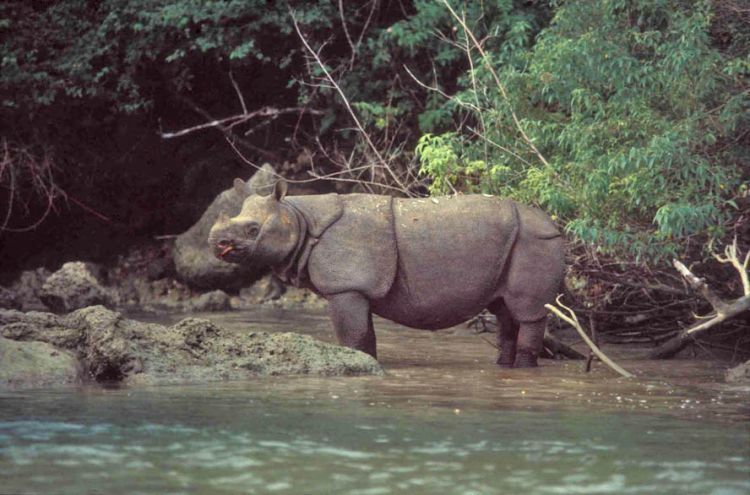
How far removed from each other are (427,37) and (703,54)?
7041 millimetres

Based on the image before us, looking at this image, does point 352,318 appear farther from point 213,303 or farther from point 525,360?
point 213,303

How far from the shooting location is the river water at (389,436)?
20.3 feet

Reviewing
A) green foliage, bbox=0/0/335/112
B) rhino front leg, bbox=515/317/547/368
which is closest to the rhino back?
rhino front leg, bbox=515/317/547/368

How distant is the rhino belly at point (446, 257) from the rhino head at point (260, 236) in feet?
2.86

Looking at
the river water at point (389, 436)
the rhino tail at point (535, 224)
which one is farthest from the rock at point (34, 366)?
the rhino tail at point (535, 224)

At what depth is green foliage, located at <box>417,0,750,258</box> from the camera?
36.1 ft

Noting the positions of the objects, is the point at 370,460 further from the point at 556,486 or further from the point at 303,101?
the point at 303,101

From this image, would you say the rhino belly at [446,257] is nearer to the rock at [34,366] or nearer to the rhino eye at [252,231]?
the rhino eye at [252,231]

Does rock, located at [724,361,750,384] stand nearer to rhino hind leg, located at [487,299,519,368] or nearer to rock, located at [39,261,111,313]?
rhino hind leg, located at [487,299,519,368]

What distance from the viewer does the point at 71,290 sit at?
1778cm

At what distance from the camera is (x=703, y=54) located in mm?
11305

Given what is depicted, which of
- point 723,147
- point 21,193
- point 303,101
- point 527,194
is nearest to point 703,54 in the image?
point 723,147

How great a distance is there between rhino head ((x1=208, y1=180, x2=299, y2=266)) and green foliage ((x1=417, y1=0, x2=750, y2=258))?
99.1 inches

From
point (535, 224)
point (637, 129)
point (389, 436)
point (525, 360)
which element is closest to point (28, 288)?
point (525, 360)
